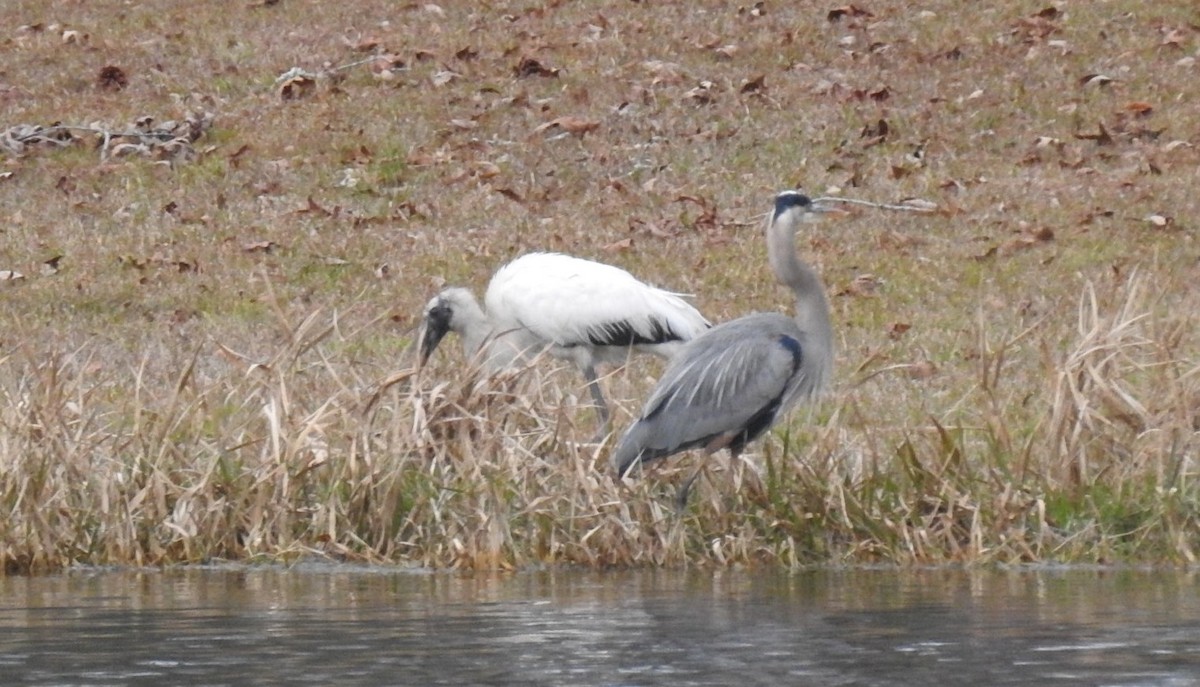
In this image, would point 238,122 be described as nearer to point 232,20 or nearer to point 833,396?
point 232,20

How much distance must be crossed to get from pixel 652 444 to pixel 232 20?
47.9 ft

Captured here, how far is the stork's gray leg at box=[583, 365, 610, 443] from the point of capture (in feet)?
33.3

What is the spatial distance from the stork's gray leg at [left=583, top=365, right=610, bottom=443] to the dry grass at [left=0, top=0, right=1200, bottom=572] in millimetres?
144

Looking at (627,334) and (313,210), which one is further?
(313,210)

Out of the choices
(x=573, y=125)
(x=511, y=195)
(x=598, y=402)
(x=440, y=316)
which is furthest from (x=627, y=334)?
(x=573, y=125)

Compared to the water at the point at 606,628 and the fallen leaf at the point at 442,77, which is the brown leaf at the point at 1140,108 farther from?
the water at the point at 606,628

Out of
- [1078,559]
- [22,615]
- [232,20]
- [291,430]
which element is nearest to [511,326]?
[291,430]

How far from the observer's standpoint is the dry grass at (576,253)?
9609 millimetres

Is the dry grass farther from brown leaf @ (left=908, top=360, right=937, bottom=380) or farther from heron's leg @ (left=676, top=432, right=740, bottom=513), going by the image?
brown leaf @ (left=908, top=360, right=937, bottom=380)

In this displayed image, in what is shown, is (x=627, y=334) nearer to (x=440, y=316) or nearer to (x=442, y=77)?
(x=440, y=316)

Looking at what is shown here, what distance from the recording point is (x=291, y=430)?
389 inches

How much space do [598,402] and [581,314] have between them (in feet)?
2.53

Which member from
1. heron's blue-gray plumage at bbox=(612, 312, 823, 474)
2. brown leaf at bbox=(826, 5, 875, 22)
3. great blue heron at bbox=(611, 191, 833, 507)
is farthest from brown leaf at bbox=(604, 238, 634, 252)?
heron's blue-gray plumage at bbox=(612, 312, 823, 474)

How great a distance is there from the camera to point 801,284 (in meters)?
10.4
